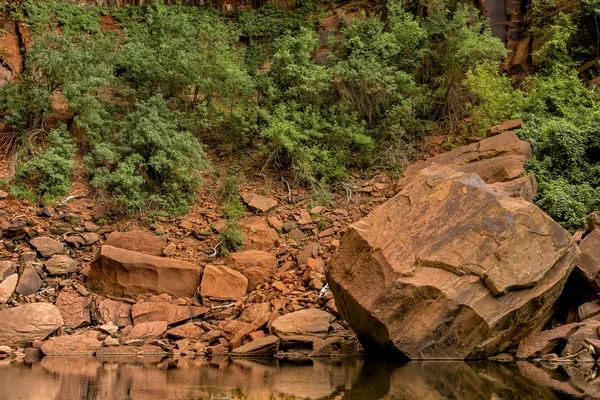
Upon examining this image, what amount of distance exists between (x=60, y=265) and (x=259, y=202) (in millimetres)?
4377

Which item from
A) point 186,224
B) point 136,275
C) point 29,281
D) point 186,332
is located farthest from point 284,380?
point 186,224

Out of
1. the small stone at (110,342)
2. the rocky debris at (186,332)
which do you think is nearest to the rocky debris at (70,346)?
the small stone at (110,342)

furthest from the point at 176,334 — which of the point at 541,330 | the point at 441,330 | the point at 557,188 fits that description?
the point at 557,188

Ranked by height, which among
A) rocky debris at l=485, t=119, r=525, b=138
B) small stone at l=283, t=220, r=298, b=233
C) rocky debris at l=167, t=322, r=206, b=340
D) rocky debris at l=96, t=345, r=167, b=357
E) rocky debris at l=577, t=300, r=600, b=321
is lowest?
rocky debris at l=96, t=345, r=167, b=357

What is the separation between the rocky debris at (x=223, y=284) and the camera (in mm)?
13141

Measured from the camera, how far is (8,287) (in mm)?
12750

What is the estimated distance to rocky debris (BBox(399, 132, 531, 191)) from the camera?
43.0 ft

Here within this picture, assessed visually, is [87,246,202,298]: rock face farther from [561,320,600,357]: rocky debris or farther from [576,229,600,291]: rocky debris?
[576,229,600,291]: rocky debris

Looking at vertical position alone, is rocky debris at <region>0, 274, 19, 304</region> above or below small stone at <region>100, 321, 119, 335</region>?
above

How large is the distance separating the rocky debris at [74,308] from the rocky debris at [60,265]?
631mm

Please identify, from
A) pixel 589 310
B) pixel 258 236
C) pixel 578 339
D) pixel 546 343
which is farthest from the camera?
pixel 258 236

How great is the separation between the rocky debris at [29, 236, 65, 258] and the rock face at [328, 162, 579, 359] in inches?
242

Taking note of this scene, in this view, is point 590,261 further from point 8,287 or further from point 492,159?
point 8,287

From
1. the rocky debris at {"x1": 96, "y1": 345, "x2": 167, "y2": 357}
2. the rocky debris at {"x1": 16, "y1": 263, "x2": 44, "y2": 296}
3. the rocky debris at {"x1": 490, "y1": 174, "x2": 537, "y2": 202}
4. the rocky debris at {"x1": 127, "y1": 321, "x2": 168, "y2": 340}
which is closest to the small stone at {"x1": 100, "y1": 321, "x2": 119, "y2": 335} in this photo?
the rocky debris at {"x1": 127, "y1": 321, "x2": 168, "y2": 340}
